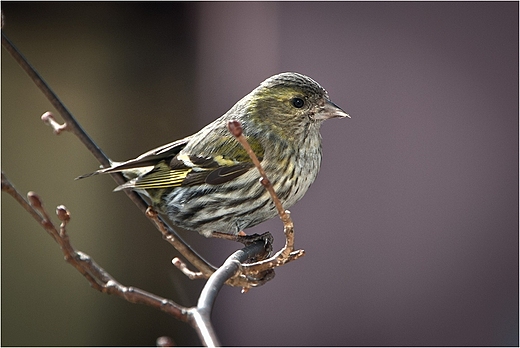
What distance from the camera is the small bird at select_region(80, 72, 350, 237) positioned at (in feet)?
8.75

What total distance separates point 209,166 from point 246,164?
0.46 feet

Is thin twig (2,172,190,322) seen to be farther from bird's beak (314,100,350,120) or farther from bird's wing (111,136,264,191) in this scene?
bird's beak (314,100,350,120)

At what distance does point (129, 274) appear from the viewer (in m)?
5.87

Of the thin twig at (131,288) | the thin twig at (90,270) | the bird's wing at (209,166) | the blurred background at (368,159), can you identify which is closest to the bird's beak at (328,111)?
the bird's wing at (209,166)

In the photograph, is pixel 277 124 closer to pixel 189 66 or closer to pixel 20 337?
pixel 189 66

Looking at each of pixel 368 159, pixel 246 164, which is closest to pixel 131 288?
pixel 246 164

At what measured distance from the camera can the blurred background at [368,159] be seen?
4.95 m

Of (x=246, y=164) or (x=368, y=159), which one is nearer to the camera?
(x=246, y=164)

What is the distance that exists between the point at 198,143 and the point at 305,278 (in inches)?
104

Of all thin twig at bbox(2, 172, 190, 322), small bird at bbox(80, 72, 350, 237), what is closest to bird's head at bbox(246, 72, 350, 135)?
small bird at bbox(80, 72, 350, 237)

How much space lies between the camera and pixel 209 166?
8.98 ft

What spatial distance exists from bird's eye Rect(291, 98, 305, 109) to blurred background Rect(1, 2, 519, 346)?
215cm

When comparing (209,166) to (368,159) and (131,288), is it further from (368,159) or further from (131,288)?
(368,159)

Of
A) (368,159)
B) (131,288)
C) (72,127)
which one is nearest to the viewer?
(131,288)
